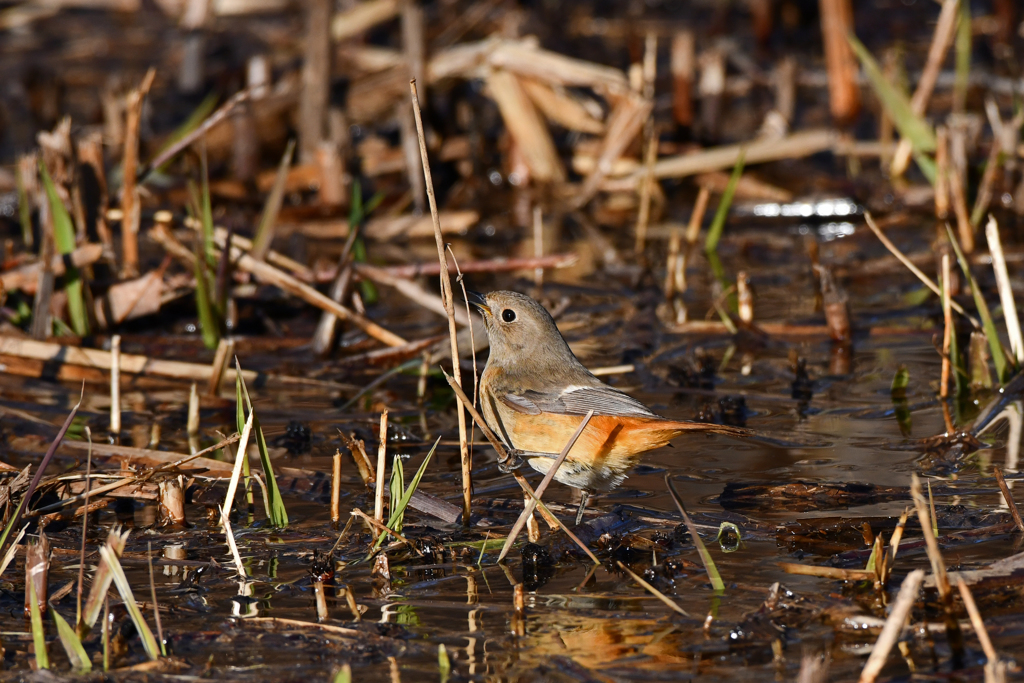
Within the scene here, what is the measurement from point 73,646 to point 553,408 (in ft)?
7.01

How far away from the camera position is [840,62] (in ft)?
34.4

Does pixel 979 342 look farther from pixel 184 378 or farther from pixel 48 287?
pixel 48 287

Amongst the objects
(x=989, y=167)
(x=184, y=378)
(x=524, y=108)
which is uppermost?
(x=524, y=108)

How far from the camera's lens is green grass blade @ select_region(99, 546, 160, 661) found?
3.10 meters

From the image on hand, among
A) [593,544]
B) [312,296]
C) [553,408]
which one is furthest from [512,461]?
[312,296]

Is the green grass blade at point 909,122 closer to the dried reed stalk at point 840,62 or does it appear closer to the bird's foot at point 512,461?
the dried reed stalk at point 840,62

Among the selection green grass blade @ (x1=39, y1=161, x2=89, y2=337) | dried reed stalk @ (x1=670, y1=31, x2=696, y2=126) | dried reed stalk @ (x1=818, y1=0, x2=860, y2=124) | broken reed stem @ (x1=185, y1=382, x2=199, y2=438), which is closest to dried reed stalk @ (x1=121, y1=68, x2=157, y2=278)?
green grass blade @ (x1=39, y1=161, x2=89, y2=337)

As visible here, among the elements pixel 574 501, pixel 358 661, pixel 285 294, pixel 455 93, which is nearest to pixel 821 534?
pixel 574 501

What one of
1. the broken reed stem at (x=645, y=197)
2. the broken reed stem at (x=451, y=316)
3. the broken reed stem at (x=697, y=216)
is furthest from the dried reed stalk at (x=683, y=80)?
the broken reed stem at (x=451, y=316)

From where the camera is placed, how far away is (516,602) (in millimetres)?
3498

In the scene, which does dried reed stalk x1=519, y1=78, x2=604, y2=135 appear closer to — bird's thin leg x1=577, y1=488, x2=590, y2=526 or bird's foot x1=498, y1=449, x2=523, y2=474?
bird's foot x1=498, y1=449, x2=523, y2=474

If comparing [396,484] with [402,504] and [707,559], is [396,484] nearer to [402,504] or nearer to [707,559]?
[402,504]

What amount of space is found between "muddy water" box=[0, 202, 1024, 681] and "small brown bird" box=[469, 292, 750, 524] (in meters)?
0.19

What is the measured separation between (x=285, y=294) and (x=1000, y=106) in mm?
7184
